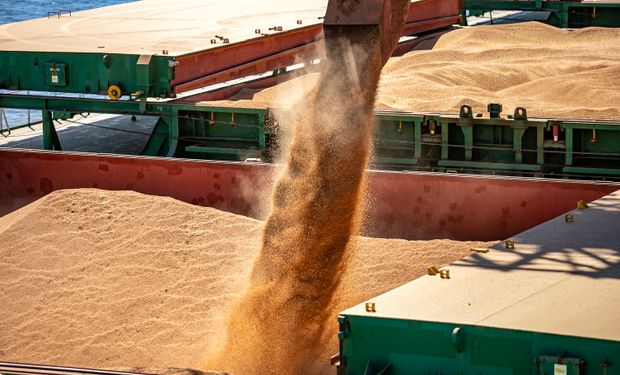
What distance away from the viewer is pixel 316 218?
34.0 feet

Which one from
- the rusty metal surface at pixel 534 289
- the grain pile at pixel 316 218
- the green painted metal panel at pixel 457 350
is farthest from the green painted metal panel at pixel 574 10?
the green painted metal panel at pixel 457 350

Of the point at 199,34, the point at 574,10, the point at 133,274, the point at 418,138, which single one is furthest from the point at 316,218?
the point at 574,10

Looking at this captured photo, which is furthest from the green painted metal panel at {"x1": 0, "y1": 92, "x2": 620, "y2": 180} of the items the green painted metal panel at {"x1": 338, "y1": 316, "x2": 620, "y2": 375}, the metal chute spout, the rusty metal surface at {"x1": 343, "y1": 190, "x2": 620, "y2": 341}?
the green painted metal panel at {"x1": 338, "y1": 316, "x2": 620, "y2": 375}

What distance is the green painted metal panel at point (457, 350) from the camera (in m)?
7.18

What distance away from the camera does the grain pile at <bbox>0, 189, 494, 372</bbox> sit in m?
10.8

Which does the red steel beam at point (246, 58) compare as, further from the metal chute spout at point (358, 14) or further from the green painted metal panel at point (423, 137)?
the metal chute spout at point (358, 14)

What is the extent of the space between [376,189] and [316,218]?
344cm

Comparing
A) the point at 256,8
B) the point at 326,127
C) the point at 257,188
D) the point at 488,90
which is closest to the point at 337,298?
the point at 326,127

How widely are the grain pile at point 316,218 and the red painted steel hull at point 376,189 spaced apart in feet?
9.53

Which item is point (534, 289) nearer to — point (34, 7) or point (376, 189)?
point (376, 189)

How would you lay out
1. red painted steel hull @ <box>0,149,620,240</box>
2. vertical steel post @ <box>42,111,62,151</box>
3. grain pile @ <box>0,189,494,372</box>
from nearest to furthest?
grain pile @ <box>0,189,494,372</box> → red painted steel hull @ <box>0,149,620,240</box> → vertical steel post @ <box>42,111,62,151</box>

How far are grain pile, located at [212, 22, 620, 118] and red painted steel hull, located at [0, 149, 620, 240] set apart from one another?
2503 mm

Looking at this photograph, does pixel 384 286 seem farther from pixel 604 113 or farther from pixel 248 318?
pixel 604 113

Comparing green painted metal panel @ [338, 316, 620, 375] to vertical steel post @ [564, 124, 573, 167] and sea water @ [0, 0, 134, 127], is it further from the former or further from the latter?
sea water @ [0, 0, 134, 127]
